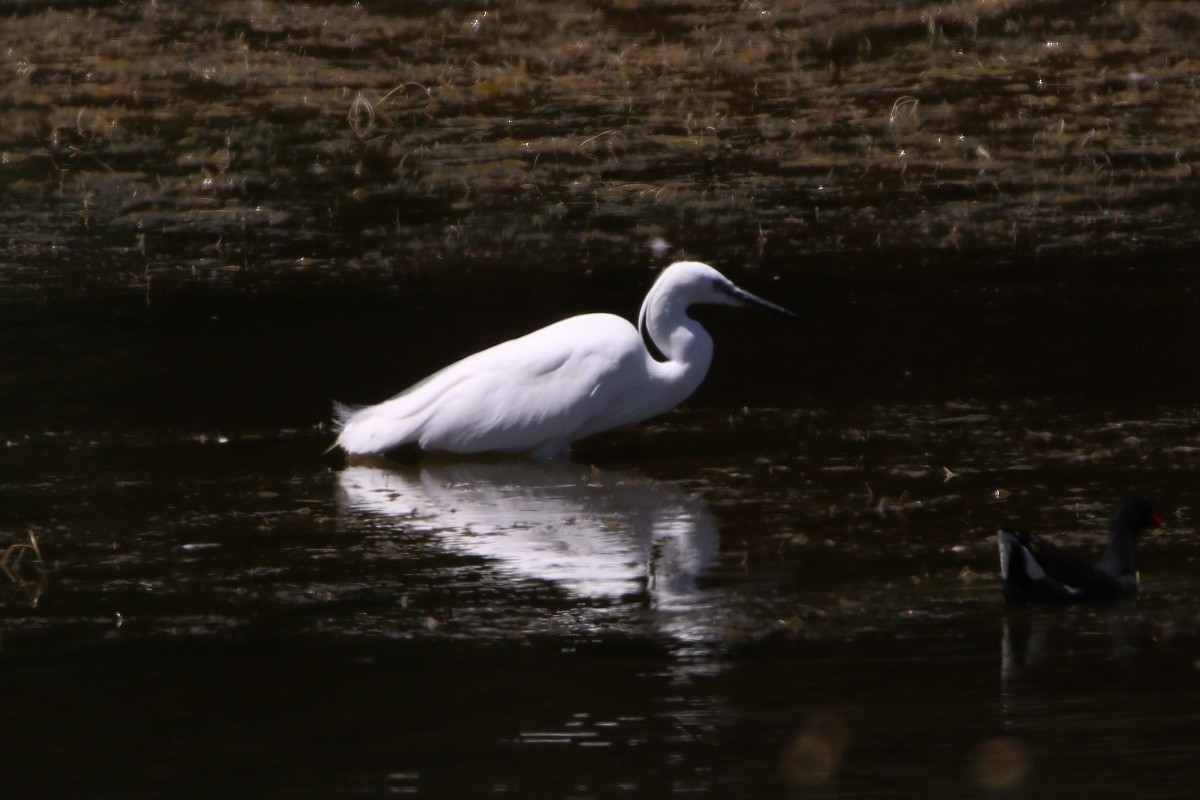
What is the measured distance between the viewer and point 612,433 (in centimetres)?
917

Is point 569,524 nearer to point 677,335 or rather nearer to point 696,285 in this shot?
point 677,335

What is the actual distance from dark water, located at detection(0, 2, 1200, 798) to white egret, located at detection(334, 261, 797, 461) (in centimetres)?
15

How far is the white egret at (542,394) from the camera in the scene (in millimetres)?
8469

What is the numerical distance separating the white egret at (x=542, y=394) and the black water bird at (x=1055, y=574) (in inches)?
100

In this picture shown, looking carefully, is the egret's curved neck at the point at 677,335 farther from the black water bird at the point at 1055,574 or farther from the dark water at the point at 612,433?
the black water bird at the point at 1055,574

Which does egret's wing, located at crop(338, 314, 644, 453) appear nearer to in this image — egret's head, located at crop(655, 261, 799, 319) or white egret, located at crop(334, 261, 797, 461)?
white egret, located at crop(334, 261, 797, 461)

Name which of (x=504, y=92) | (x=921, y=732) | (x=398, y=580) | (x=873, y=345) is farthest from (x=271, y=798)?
(x=504, y=92)

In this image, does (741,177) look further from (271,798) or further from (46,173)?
(271,798)

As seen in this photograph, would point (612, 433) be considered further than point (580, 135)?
No

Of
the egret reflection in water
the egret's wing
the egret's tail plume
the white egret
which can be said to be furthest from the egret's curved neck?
the egret's tail plume

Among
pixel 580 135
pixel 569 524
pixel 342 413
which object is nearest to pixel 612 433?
pixel 342 413

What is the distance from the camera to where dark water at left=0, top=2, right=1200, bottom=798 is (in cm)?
523

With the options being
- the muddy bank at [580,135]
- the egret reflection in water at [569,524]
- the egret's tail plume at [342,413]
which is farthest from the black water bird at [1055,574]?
the muddy bank at [580,135]

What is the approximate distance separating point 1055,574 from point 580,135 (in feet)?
29.1
